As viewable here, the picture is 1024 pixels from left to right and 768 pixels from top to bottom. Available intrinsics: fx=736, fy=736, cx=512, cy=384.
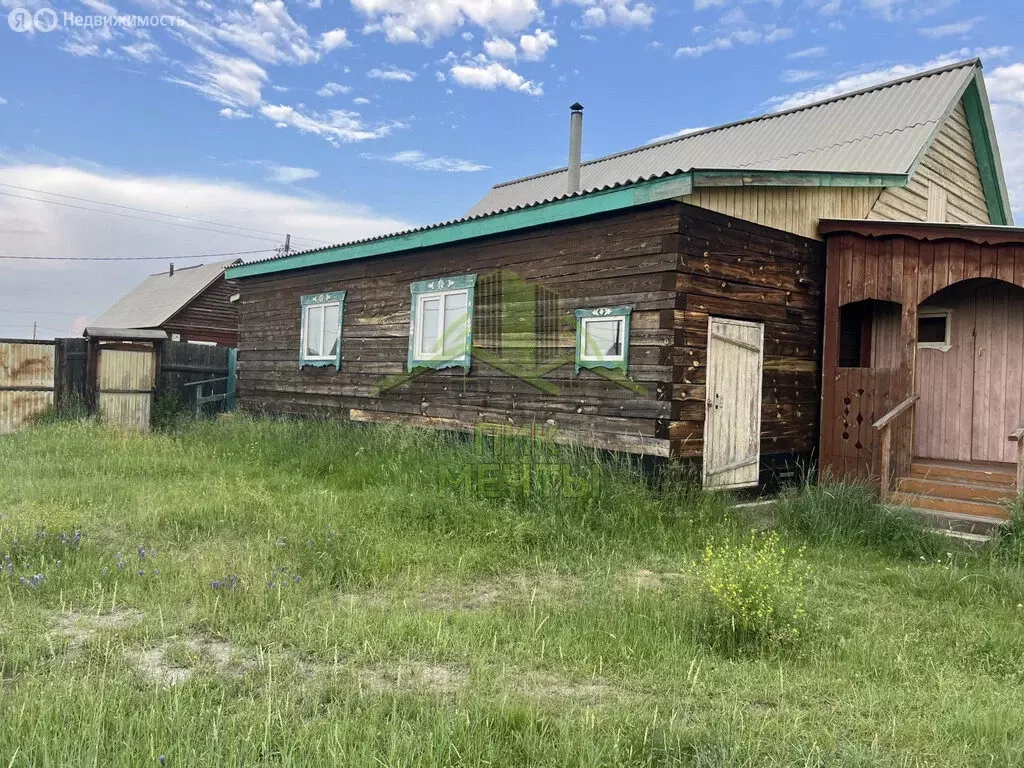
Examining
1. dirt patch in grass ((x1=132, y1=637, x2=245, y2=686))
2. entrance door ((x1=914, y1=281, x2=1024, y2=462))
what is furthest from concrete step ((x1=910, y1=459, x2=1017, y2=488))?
dirt patch in grass ((x1=132, y1=637, x2=245, y2=686))

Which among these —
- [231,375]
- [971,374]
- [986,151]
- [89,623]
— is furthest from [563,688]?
[231,375]

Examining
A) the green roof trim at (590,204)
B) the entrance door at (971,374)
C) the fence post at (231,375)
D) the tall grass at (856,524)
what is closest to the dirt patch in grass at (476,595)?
the tall grass at (856,524)

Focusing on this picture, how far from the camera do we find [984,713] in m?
3.30

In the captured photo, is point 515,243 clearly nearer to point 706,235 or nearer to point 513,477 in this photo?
point 706,235

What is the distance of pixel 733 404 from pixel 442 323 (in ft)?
14.9

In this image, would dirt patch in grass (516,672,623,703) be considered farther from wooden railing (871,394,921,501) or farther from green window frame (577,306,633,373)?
wooden railing (871,394,921,501)

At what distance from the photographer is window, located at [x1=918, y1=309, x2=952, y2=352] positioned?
9891mm

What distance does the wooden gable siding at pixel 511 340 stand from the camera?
8172 millimetres

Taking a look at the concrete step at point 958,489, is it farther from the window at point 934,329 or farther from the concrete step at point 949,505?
the window at point 934,329

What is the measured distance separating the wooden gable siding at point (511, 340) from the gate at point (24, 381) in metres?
3.57

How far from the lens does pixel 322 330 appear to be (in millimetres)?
13492

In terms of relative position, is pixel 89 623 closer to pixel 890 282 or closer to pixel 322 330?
pixel 890 282

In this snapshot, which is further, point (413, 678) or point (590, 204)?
point (590, 204)

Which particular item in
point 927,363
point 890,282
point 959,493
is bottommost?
point 959,493
